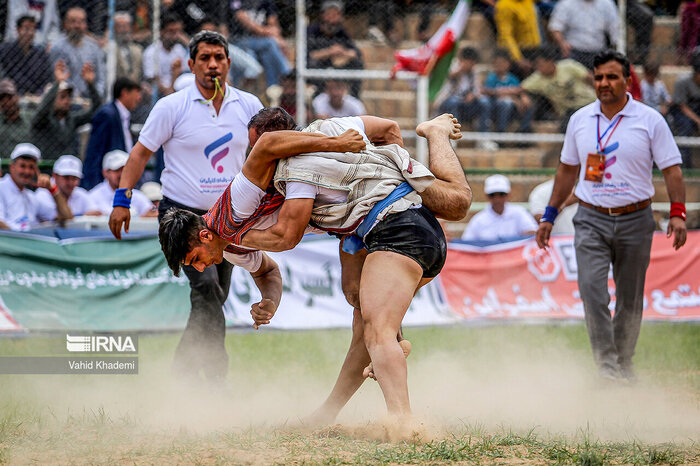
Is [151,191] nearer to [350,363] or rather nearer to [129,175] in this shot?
[129,175]

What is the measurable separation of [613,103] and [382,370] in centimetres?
378

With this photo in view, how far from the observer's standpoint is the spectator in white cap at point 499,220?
12141mm

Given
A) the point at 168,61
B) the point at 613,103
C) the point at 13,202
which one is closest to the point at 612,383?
the point at 613,103

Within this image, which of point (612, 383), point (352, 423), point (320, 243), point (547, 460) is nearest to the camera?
point (547, 460)

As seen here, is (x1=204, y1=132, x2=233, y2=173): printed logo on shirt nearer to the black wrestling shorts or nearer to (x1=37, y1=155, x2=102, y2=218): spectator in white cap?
the black wrestling shorts

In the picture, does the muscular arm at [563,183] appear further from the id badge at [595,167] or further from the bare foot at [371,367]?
the bare foot at [371,367]

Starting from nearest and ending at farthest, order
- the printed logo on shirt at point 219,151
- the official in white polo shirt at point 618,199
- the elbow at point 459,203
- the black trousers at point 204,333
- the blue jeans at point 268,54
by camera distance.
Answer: the elbow at point 459,203, the black trousers at point 204,333, the printed logo on shirt at point 219,151, the official in white polo shirt at point 618,199, the blue jeans at point 268,54

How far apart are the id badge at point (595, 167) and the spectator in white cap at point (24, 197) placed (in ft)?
22.2

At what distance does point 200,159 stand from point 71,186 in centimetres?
548

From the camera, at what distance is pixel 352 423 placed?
569cm

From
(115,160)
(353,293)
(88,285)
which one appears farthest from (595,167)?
(115,160)

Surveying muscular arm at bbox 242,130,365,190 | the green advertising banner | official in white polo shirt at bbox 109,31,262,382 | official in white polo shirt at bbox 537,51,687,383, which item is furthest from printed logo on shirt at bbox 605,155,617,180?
the green advertising banner

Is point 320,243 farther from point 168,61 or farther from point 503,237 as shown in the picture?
point 168,61

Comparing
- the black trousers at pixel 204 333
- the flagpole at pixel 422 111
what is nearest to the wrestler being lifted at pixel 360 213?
the black trousers at pixel 204 333
